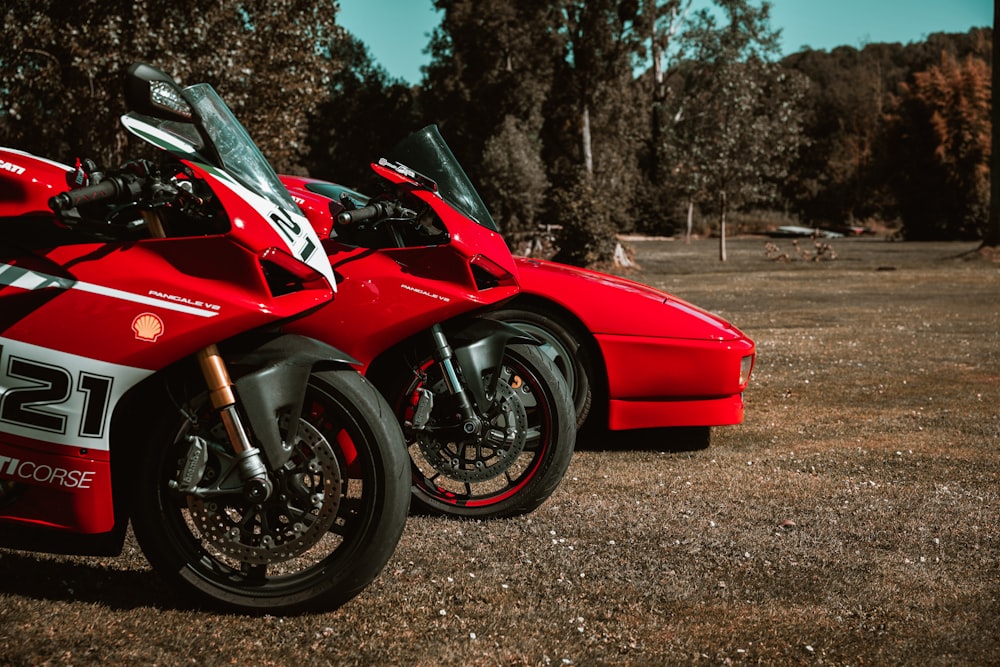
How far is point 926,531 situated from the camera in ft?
13.9

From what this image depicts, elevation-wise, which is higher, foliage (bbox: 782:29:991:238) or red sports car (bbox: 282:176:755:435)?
foliage (bbox: 782:29:991:238)

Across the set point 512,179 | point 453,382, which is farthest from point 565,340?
point 512,179

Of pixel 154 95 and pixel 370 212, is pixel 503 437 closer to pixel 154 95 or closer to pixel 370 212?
pixel 370 212

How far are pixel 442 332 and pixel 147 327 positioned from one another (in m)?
1.47

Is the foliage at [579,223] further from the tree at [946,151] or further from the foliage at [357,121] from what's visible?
the foliage at [357,121]

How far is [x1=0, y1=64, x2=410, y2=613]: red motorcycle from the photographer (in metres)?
2.99

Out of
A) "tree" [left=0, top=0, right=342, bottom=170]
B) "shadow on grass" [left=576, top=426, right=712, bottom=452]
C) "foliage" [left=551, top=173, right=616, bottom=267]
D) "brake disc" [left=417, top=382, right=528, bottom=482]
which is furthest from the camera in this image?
"foliage" [left=551, top=173, right=616, bottom=267]

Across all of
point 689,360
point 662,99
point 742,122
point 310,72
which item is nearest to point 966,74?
point 662,99

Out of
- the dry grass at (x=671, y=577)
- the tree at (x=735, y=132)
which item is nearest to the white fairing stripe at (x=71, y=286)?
the dry grass at (x=671, y=577)

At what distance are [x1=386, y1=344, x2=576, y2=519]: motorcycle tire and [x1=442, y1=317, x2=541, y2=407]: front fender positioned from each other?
0.09 m

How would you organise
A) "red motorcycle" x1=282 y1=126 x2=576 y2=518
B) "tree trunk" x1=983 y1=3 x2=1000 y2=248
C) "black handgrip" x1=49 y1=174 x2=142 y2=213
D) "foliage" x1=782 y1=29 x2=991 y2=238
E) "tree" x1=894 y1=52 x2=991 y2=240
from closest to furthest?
"black handgrip" x1=49 y1=174 x2=142 y2=213 < "red motorcycle" x1=282 y1=126 x2=576 y2=518 < "tree trunk" x1=983 y1=3 x2=1000 y2=248 < "tree" x1=894 y1=52 x2=991 y2=240 < "foliage" x1=782 y1=29 x2=991 y2=238

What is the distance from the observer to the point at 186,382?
10.3 feet

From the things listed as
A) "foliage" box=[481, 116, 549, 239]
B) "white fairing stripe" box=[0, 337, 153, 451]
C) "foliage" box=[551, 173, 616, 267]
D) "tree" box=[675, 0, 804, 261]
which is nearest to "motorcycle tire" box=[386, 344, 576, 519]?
"white fairing stripe" box=[0, 337, 153, 451]

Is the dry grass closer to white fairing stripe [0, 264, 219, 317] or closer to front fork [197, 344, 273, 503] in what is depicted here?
front fork [197, 344, 273, 503]
